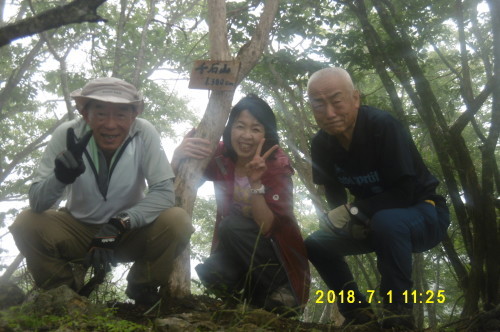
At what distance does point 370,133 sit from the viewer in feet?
10.0

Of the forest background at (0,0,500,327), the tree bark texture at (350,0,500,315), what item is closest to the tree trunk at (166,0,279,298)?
the forest background at (0,0,500,327)

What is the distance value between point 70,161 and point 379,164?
2102 millimetres

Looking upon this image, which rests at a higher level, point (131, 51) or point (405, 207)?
point (131, 51)

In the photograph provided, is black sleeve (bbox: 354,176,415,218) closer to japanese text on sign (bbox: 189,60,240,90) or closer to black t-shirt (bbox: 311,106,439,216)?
black t-shirt (bbox: 311,106,439,216)

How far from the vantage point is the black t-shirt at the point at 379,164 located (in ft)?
9.63

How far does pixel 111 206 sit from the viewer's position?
3.20m

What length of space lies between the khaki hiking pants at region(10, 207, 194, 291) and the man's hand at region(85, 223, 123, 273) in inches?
12.3

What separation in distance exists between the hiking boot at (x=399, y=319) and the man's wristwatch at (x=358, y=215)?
587 mm

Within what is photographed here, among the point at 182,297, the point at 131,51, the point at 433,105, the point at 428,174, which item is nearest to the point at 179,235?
the point at 182,297

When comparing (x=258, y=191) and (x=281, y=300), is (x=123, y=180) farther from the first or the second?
(x=281, y=300)

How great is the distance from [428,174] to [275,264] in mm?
1354

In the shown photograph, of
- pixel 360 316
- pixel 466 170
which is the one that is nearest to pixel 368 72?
pixel 466 170

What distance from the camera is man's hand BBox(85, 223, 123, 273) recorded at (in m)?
2.73

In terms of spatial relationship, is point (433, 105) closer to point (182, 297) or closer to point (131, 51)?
point (182, 297)
